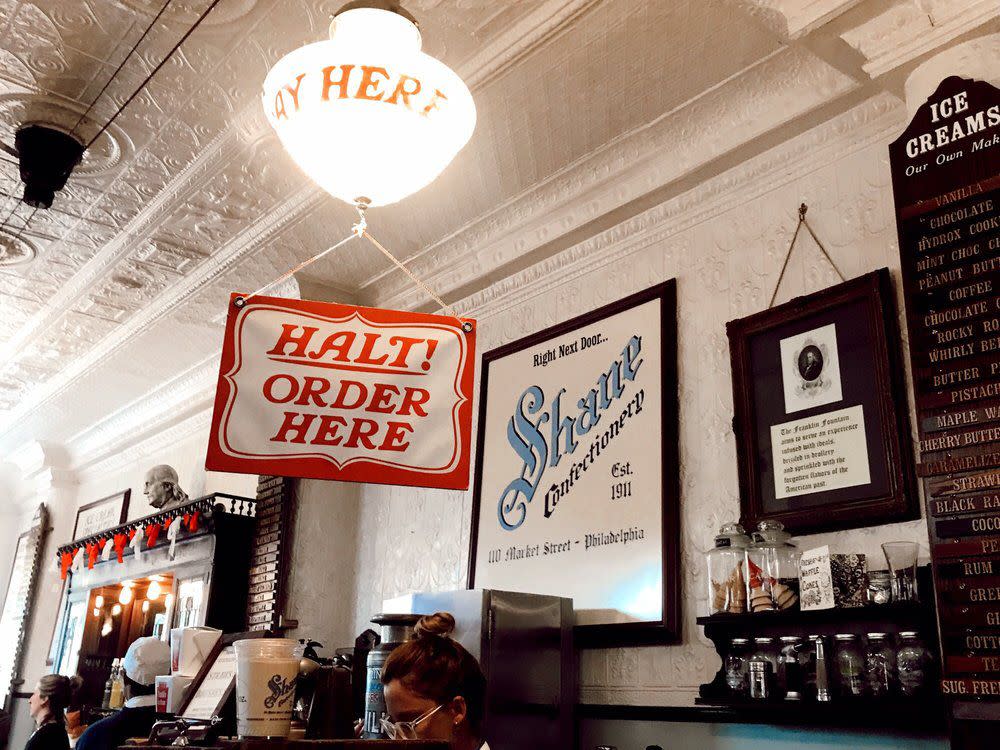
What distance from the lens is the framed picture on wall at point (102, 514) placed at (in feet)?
29.2

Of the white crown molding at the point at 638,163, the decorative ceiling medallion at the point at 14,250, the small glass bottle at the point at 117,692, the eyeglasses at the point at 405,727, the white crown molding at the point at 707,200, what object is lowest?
the small glass bottle at the point at 117,692

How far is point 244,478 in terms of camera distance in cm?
710

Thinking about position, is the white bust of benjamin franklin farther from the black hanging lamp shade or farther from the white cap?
the black hanging lamp shade

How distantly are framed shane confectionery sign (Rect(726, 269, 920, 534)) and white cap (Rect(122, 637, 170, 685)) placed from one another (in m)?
3.31

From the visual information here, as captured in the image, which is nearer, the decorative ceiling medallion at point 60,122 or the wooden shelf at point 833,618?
the wooden shelf at point 833,618

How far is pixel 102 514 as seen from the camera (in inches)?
367

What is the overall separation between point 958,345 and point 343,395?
Answer: 7.00ft

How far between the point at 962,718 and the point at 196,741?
6.60ft

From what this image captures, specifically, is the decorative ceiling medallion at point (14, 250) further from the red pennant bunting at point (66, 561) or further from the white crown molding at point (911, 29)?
the white crown molding at point (911, 29)

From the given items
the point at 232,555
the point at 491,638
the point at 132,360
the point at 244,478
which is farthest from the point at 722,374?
the point at 132,360

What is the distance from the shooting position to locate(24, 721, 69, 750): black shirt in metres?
4.68

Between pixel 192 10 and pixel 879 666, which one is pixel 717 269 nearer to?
pixel 879 666

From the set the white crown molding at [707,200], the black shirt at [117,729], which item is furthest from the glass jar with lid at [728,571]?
the black shirt at [117,729]

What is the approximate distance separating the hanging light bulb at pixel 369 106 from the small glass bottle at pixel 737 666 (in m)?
2.03
